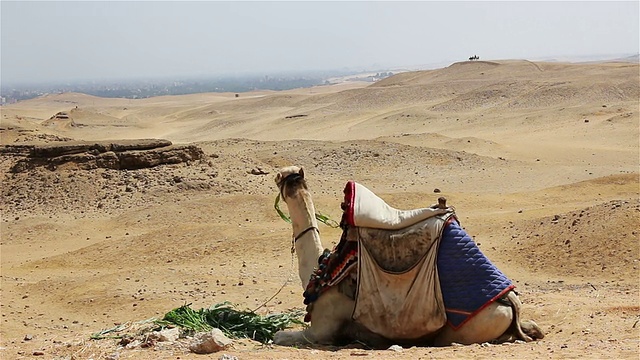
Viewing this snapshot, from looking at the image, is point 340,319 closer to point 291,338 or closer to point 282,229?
point 291,338

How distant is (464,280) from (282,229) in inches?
316

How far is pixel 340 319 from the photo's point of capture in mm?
6191

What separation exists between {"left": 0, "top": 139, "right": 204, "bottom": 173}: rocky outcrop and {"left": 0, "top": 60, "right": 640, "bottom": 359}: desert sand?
22 cm

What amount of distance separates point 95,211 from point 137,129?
1346 inches

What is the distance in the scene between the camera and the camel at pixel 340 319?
574cm

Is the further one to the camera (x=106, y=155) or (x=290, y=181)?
(x=106, y=155)

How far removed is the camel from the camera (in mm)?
5738

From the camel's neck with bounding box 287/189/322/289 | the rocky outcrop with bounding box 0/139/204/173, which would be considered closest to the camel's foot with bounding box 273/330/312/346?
the camel's neck with bounding box 287/189/322/289

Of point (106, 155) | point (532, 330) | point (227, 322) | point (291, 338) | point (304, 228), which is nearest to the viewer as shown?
point (532, 330)

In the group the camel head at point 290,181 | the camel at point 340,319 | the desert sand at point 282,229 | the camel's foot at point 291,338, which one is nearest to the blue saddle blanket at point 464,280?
the camel at point 340,319

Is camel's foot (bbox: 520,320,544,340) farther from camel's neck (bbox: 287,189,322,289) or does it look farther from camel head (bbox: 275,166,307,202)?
camel head (bbox: 275,166,307,202)

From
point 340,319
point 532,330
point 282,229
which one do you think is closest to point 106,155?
point 282,229

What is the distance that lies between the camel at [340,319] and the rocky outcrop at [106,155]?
40.4 feet

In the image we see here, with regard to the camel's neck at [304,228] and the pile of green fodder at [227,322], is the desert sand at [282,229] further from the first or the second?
the camel's neck at [304,228]
